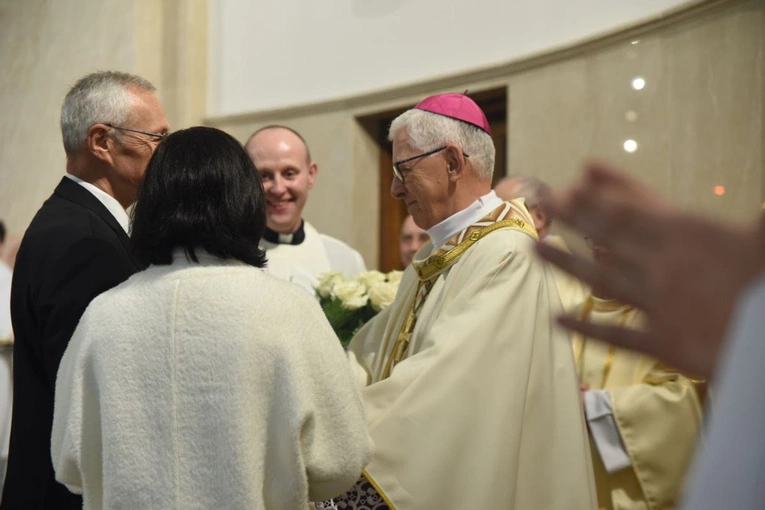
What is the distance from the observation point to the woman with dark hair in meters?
2.15

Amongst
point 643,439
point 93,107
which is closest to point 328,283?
point 93,107

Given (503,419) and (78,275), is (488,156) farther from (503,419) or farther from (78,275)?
(78,275)

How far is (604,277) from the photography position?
0.74 m

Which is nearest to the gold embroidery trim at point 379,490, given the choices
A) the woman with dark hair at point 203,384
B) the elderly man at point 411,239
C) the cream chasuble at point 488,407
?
the cream chasuble at point 488,407

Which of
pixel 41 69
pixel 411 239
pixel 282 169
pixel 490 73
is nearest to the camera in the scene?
pixel 282 169

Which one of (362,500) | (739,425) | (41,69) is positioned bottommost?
(362,500)

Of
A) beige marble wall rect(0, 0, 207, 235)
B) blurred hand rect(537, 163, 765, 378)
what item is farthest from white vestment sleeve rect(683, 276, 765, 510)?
beige marble wall rect(0, 0, 207, 235)

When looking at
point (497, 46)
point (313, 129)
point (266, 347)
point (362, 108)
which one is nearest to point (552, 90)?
point (497, 46)

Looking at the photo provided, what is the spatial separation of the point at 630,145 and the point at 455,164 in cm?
242

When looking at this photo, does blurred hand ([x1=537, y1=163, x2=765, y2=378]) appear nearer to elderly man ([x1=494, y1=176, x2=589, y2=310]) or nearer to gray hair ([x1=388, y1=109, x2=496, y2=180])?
gray hair ([x1=388, y1=109, x2=496, y2=180])

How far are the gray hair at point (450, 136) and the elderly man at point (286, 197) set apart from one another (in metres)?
1.53

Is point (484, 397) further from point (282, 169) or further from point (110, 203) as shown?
point (282, 169)

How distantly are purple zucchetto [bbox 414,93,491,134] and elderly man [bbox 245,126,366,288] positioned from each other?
155 centimetres

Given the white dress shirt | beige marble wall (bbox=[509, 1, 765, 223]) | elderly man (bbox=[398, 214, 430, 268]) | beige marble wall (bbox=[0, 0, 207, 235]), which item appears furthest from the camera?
beige marble wall (bbox=[0, 0, 207, 235])
